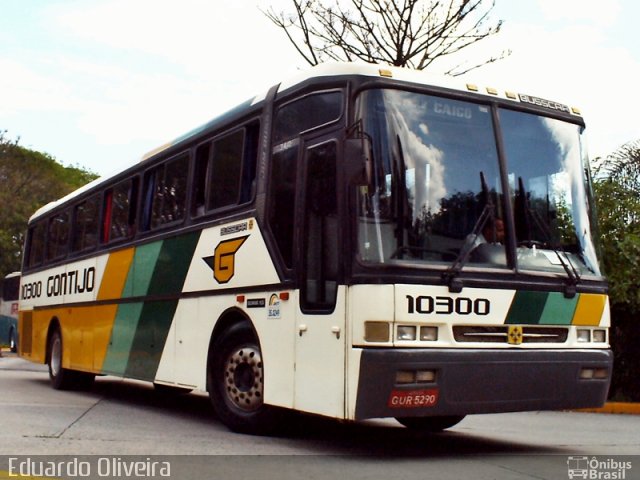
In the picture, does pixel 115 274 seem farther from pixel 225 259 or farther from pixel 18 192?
pixel 18 192

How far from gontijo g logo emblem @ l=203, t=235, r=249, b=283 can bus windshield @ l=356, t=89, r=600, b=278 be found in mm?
1931

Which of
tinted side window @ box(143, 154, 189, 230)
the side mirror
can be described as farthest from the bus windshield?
tinted side window @ box(143, 154, 189, 230)

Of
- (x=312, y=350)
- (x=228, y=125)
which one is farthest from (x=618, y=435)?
(x=228, y=125)

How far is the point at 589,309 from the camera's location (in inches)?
316

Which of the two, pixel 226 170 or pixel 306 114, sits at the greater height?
pixel 306 114

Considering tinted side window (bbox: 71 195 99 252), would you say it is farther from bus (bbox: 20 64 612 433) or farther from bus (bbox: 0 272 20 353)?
bus (bbox: 0 272 20 353)

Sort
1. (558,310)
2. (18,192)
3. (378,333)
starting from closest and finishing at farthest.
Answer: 1. (378,333)
2. (558,310)
3. (18,192)

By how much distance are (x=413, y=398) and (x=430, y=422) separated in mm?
2622

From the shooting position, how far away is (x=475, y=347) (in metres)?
7.37

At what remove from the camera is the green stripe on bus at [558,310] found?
305 inches

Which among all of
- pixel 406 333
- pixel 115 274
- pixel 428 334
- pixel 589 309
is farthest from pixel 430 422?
pixel 115 274

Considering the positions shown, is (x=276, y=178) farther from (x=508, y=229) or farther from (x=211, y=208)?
(x=508, y=229)

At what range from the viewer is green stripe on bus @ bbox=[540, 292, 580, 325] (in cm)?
775

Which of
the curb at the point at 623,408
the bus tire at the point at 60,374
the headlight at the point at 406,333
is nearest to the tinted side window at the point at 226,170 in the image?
the headlight at the point at 406,333
